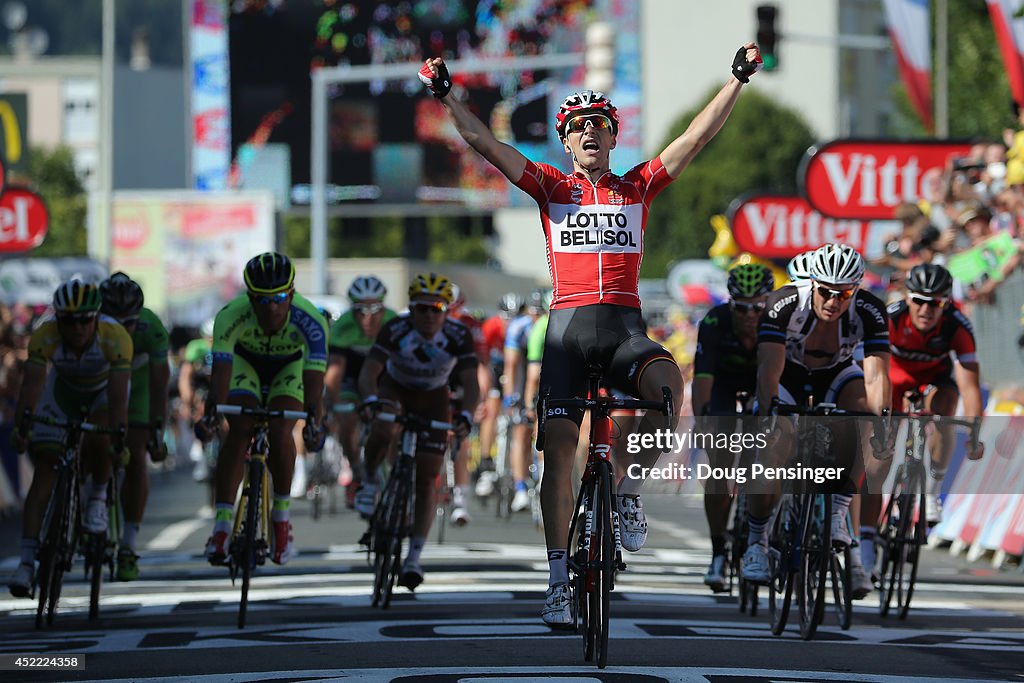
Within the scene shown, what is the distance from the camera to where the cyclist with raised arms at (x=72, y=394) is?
11984mm

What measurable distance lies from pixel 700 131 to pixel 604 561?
194 centimetres

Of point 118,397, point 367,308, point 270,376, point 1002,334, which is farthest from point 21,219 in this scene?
point 118,397

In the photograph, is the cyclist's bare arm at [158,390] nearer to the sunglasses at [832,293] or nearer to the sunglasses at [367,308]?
the sunglasses at [367,308]

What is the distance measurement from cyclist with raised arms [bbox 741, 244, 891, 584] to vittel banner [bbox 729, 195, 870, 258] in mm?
18952

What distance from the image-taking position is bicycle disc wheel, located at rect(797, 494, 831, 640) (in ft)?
35.2

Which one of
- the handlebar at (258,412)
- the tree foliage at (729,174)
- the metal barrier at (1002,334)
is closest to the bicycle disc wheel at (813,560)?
the handlebar at (258,412)

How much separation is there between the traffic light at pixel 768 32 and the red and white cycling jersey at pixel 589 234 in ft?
53.0

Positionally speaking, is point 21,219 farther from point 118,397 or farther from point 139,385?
point 118,397

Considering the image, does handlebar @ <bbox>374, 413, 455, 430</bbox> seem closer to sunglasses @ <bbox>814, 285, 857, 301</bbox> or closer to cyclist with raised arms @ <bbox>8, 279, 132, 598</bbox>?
cyclist with raised arms @ <bbox>8, 279, 132, 598</bbox>

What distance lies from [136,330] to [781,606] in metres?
4.28

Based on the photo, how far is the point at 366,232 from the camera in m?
63.0

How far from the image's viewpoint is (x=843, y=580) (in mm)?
11195

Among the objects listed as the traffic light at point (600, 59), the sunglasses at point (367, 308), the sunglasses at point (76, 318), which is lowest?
the sunglasses at point (76, 318)

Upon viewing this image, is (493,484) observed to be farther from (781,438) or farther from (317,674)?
(317,674)
